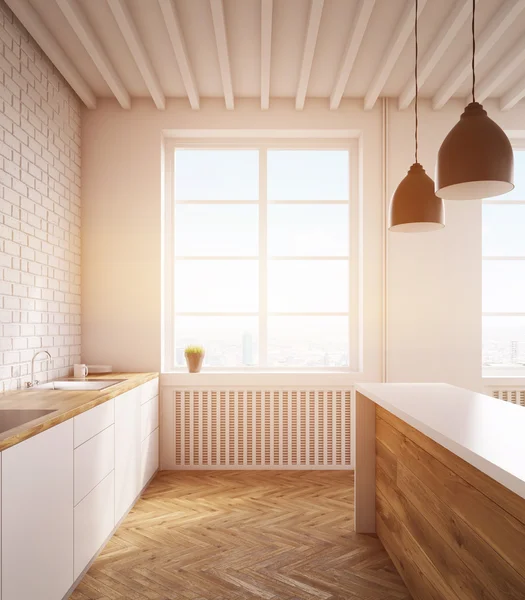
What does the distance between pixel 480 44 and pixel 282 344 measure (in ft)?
9.23

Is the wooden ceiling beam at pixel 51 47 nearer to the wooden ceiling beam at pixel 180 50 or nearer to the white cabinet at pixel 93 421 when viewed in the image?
the wooden ceiling beam at pixel 180 50

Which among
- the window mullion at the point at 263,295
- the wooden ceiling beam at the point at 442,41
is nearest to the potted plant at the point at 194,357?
the window mullion at the point at 263,295

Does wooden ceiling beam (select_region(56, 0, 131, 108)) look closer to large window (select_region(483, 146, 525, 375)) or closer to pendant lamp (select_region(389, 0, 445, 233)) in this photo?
pendant lamp (select_region(389, 0, 445, 233))

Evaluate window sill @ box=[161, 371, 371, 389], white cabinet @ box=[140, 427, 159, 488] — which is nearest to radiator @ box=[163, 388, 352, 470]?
window sill @ box=[161, 371, 371, 389]

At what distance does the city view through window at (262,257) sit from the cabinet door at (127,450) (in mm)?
1169

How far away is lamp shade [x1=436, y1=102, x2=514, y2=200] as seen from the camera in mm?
1865

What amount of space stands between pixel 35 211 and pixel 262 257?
1985 mm

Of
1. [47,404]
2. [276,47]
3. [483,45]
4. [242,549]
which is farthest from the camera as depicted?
[276,47]

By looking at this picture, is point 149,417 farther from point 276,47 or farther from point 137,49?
point 276,47

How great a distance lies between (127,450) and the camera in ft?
10.9

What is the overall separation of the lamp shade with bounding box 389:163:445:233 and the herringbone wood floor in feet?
5.95

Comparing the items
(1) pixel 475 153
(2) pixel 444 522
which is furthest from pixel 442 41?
(2) pixel 444 522

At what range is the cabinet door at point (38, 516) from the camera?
1.76 metres

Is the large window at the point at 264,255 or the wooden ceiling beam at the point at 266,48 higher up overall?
the wooden ceiling beam at the point at 266,48
